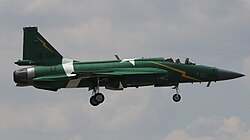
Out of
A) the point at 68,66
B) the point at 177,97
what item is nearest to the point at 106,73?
the point at 68,66

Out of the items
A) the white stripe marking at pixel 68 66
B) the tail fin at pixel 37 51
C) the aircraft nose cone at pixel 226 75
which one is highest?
the tail fin at pixel 37 51

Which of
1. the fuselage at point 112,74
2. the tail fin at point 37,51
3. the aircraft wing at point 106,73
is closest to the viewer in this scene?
Answer: the aircraft wing at point 106,73

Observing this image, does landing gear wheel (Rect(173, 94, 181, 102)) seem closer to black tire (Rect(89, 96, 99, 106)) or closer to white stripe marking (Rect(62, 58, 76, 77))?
black tire (Rect(89, 96, 99, 106))

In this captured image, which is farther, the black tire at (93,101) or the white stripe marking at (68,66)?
the black tire at (93,101)

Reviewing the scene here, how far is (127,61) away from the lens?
74.5 m

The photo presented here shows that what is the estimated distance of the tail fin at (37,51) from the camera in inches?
2923

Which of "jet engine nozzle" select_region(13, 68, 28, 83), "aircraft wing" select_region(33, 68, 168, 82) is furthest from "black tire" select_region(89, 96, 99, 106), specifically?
"jet engine nozzle" select_region(13, 68, 28, 83)

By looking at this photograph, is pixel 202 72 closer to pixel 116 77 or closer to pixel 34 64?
pixel 116 77

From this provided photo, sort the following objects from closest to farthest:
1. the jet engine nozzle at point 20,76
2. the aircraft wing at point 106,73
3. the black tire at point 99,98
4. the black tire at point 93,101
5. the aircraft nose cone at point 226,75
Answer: the aircraft wing at point 106,73 → the jet engine nozzle at point 20,76 → the black tire at point 99,98 → the black tire at point 93,101 → the aircraft nose cone at point 226,75

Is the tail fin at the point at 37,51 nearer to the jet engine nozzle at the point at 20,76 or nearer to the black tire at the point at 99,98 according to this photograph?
the jet engine nozzle at the point at 20,76

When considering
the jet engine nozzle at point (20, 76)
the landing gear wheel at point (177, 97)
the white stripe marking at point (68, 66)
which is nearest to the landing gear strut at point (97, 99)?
the white stripe marking at point (68, 66)

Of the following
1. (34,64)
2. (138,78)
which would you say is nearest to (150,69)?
(138,78)

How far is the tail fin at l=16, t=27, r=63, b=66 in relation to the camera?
244 ft

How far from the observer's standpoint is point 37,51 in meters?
74.8
